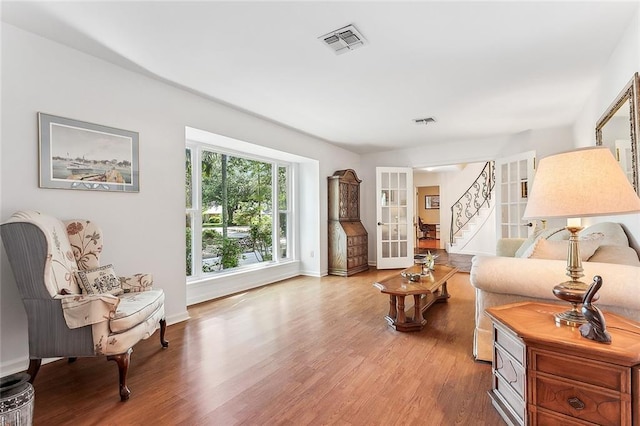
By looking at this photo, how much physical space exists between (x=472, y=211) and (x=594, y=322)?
29.1ft

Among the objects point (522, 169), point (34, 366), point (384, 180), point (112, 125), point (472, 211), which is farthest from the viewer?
point (472, 211)

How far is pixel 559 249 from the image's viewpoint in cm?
222

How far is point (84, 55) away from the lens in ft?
8.54

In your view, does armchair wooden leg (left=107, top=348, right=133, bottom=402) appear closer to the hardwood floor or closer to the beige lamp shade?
the hardwood floor

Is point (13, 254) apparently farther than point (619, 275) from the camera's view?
Yes

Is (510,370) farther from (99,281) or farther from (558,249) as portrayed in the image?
(99,281)

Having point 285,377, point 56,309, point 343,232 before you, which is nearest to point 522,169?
point 343,232

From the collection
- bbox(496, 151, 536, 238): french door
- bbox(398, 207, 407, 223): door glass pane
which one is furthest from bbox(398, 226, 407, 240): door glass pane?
bbox(496, 151, 536, 238): french door

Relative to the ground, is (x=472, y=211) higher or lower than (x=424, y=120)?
lower

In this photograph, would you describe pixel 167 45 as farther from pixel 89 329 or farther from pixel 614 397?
pixel 614 397

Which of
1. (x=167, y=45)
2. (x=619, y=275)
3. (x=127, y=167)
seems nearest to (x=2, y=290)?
(x=127, y=167)

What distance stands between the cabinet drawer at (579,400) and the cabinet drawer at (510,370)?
7cm

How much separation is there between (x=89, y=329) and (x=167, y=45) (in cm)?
214

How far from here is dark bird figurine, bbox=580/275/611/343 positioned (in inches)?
51.0
